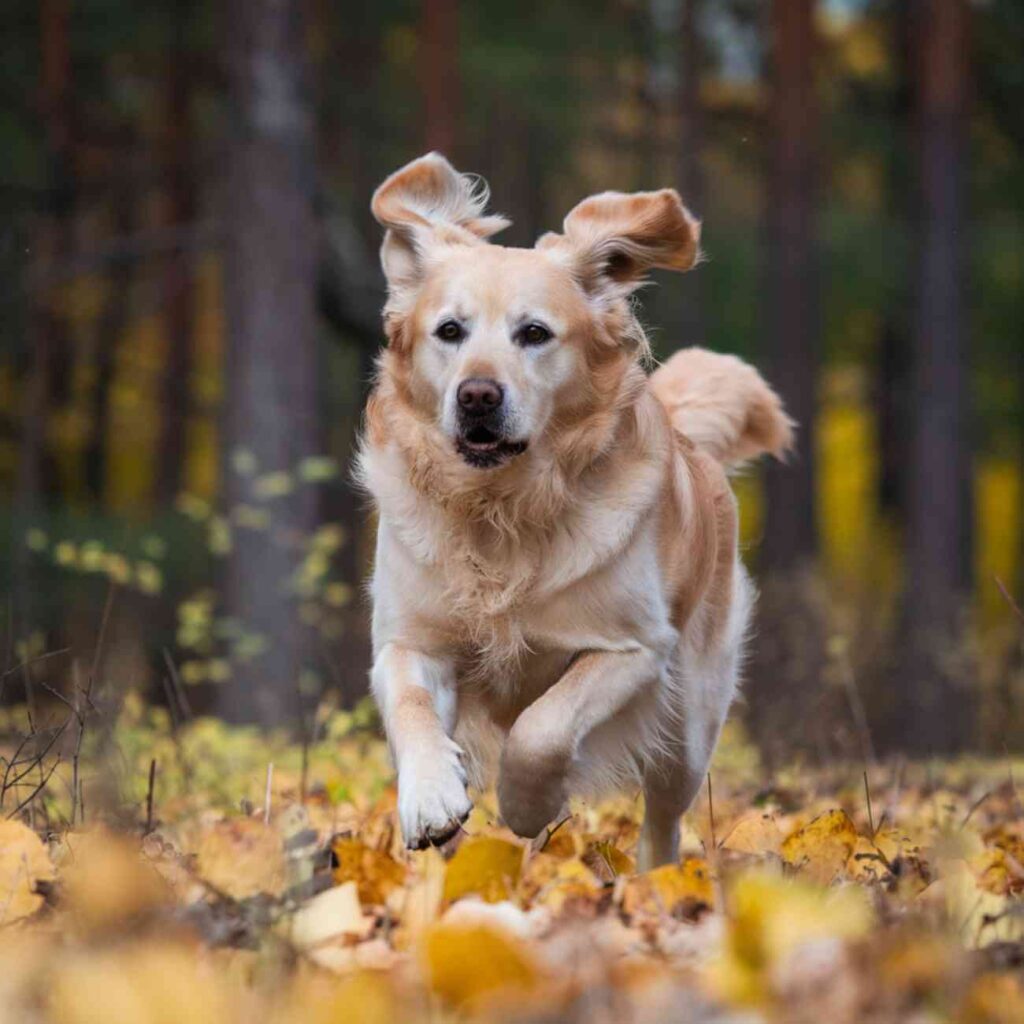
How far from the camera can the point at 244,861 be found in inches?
106

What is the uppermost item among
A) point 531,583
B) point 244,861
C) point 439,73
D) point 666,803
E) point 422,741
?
point 439,73

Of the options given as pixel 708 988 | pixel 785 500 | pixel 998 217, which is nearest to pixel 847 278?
pixel 998 217

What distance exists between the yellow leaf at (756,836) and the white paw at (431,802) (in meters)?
0.57

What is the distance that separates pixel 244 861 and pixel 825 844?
46.2 inches

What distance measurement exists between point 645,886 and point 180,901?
2.59ft

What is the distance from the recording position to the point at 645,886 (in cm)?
272

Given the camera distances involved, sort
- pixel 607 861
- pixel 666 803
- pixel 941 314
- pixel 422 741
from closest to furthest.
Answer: pixel 607 861 → pixel 422 741 → pixel 666 803 → pixel 941 314

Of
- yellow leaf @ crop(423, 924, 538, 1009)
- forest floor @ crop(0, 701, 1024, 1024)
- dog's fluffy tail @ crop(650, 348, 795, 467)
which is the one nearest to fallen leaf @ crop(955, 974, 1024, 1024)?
forest floor @ crop(0, 701, 1024, 1024)

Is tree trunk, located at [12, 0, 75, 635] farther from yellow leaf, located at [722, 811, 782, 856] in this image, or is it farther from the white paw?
yellow leaf, located at [722, 811, 782, 856]

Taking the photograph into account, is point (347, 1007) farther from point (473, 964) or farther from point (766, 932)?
point (766, 932)

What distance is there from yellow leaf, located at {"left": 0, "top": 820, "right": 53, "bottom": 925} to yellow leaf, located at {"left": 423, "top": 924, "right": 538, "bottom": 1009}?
3.04 feet

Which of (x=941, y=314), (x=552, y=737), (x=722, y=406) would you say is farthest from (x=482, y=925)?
(x=941, y=314)

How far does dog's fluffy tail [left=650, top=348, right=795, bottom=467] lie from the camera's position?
5191 millimetres

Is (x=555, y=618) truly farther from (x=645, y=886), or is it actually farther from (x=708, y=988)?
(x=708, y=988)
